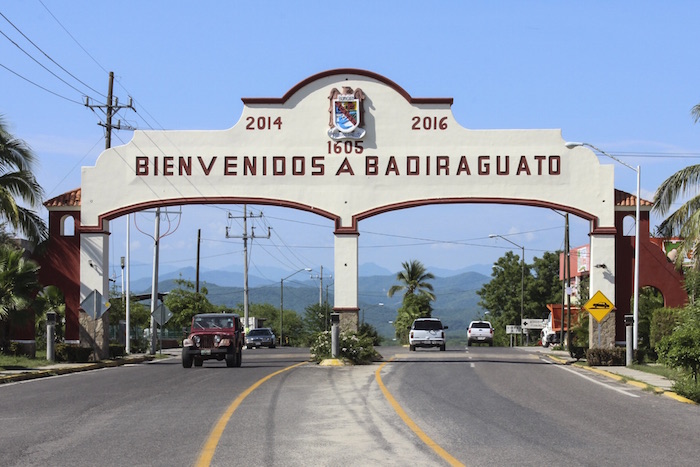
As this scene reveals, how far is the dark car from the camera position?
73.7 metres

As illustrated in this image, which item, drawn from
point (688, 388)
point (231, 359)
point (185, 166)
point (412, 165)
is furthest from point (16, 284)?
point (688, 388)

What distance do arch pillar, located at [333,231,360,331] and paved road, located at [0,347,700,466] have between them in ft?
41.5

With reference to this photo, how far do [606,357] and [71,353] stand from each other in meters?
19.5

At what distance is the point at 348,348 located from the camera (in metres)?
37.4

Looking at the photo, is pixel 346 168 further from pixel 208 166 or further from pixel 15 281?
pixel 15 281

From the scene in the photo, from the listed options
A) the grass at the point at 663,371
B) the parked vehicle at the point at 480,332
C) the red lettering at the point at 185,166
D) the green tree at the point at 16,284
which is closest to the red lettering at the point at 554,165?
the grass at the point at 663,371

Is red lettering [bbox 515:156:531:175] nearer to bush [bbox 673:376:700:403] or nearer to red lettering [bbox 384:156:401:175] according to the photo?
red lettering [bbox 384:156:401:175]

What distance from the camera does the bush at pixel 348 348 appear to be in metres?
37.4

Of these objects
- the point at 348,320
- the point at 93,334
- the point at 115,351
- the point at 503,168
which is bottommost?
the point at 115,351

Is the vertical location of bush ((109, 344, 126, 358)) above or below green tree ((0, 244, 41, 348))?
below

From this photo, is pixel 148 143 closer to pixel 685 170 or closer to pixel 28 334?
pixel 28 334

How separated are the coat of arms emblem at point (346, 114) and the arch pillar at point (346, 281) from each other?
12.8 ft

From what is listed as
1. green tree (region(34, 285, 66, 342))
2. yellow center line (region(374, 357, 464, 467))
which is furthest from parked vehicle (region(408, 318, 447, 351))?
yellow center line (region(374, 357, 464, 467))

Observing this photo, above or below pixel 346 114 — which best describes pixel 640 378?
below
